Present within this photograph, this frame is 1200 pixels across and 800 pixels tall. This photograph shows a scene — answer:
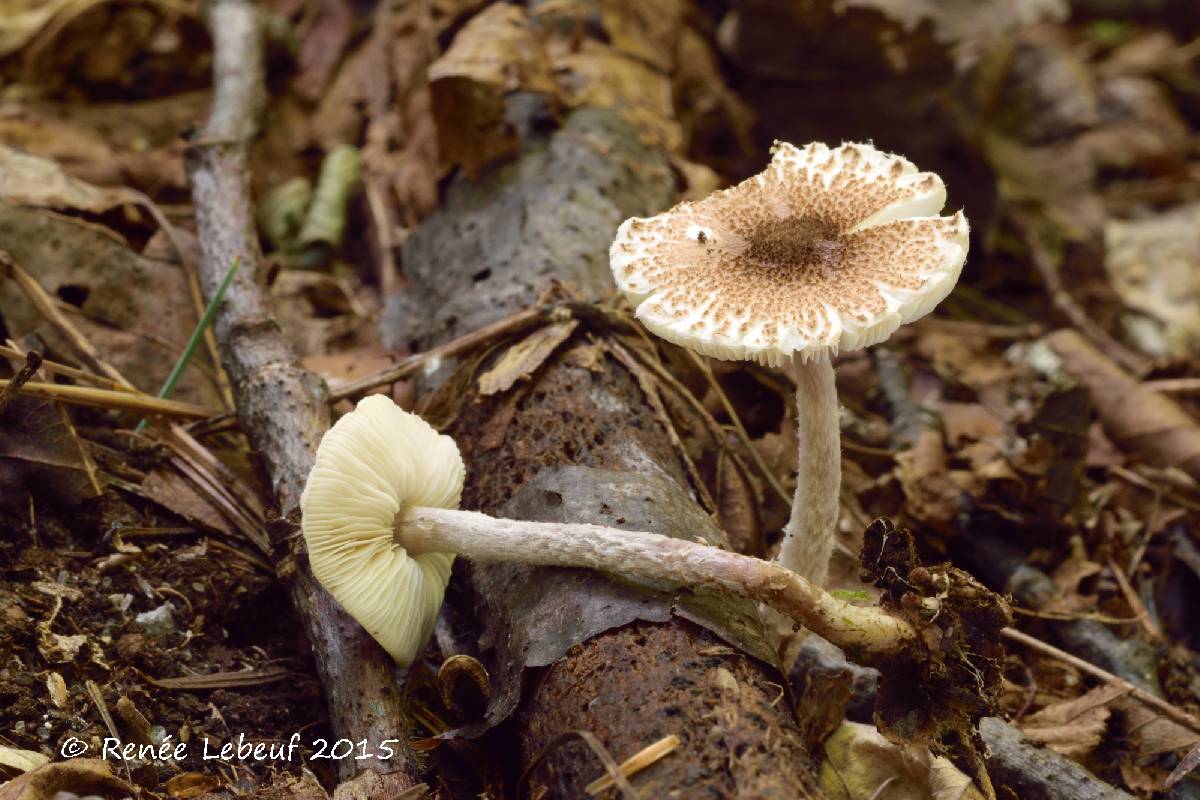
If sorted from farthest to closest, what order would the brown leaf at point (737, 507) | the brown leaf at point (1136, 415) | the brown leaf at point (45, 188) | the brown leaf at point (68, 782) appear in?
the brown leaf at point (1136, 415)
the brown leaf at point (45, 188)
the brown leaf at point (737, 507)
the brown leaf at point (68, 782)

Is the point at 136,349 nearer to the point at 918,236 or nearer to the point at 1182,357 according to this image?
the point at 918,236

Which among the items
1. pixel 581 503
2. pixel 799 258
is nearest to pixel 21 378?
pixel 581 503

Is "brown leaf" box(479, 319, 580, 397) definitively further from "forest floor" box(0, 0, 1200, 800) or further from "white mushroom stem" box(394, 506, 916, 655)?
"white mushroom stem" box(394, 506, 916, 655)

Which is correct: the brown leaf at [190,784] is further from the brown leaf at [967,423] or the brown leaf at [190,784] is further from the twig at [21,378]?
the brown leaf at [967,423]

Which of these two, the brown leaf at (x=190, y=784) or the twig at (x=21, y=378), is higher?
the twig at (x=21, y=378)

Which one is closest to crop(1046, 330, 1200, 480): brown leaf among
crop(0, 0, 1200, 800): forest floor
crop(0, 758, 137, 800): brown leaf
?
crop(0, 0, 1200, 800): forest floor

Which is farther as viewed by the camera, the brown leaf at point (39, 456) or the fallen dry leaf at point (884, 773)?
the brown leaf at point (39, 456)

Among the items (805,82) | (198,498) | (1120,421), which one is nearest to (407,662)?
(198,498)

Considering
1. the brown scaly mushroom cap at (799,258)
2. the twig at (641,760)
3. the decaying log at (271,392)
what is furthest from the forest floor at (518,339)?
the brown scaly mushroom cap at (799,258)
